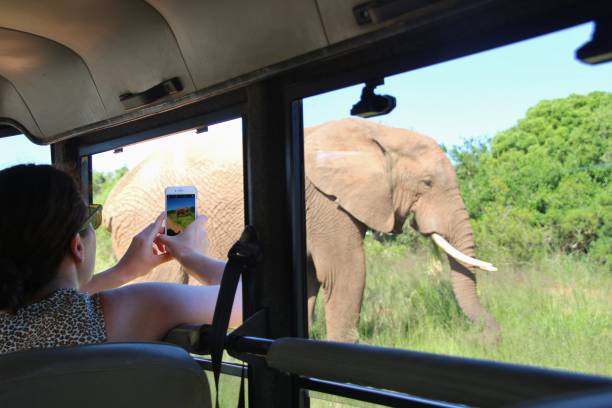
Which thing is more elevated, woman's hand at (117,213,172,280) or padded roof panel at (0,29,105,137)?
padded roof panel at (0,29,105,137)

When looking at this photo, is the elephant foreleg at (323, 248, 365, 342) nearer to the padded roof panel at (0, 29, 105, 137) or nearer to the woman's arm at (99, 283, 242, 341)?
the woman's arm at (99, 283, 242, 341)

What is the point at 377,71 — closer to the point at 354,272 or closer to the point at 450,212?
the point at 354,272

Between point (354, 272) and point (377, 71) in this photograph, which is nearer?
point (377, 71)

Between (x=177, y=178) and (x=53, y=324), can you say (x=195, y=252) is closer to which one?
(x=53, y=324)

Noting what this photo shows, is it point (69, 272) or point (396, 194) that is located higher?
point (396, 194)

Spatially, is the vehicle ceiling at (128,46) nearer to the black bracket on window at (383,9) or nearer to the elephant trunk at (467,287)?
the black bracket on window at (383,9)

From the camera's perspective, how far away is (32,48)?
200cm

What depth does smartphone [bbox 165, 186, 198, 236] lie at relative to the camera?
1.86 metres

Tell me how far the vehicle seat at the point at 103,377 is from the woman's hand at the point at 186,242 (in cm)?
86

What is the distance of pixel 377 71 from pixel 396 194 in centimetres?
187

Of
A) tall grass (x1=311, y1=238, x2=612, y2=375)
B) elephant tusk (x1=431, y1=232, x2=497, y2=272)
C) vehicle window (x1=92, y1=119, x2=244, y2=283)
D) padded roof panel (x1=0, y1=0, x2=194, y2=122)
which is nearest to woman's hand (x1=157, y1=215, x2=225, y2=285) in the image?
vehicle window (x1=92, y1=119, x2=244, y2=283)

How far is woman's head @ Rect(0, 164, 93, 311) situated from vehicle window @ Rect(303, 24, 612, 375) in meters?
0.68

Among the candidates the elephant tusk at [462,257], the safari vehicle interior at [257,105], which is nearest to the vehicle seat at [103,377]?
the safari vehicle interior at [257,105]

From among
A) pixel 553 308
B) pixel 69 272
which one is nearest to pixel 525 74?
pixel 553 308
